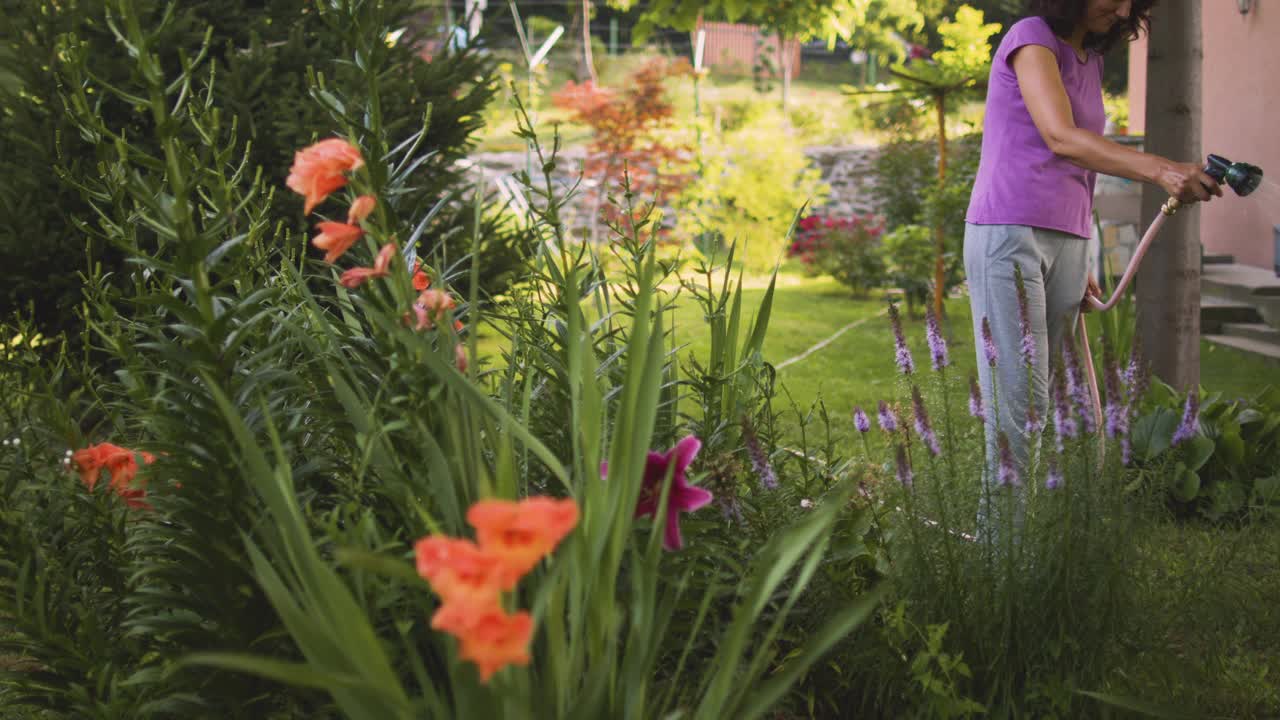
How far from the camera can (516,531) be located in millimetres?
917

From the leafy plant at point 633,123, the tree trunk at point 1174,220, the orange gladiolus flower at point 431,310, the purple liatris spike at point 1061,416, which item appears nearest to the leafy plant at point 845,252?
the leafy plant at point 633,123

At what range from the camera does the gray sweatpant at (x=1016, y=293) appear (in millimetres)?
2578

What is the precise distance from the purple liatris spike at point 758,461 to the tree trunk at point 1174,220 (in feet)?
8.02

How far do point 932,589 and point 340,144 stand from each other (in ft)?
4.15

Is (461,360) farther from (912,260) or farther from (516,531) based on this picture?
(912,260)

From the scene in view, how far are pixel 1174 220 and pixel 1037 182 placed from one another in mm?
1528

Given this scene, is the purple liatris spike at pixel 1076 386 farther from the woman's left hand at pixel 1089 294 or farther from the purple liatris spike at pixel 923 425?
the woman's left hand at pixel 1089 294

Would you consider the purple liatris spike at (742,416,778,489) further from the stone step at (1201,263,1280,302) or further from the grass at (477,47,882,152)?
the grass at (477,47,882,152)

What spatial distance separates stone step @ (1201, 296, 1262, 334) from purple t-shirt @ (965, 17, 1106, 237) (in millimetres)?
4726

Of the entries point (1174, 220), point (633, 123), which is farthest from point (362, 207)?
point (633, 123)

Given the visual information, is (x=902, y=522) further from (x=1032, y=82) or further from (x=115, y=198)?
(x=115, y=198)

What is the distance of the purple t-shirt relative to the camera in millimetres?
2545

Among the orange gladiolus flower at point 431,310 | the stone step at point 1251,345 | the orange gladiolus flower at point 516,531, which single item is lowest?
the stone step at point 1251,345

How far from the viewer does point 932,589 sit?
1856mm
